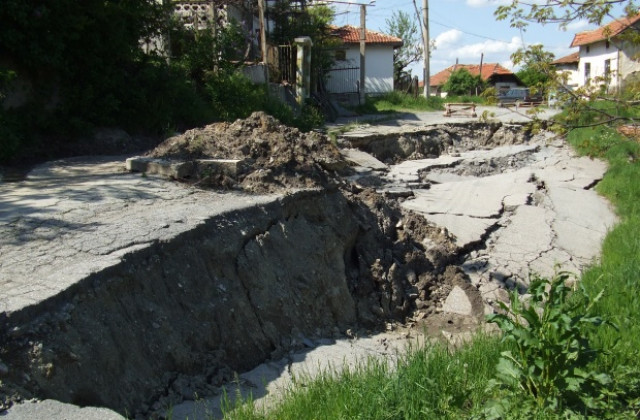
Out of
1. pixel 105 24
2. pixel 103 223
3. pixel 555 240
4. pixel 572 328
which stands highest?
pixel 105 24

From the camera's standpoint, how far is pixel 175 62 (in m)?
11.6

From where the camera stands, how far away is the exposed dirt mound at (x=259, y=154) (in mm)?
6395

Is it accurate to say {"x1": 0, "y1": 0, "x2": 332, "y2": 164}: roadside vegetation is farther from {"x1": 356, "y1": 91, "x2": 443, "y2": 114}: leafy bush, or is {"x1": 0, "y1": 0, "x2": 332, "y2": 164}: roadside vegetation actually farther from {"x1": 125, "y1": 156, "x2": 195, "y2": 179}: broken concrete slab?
{"x1": 356, "y1": 91, "x2": 443, "y2": 114}: leafy bush

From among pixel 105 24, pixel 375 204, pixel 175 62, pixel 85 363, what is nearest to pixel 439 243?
pixel 375 204

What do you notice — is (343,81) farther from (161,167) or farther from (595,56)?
(595,56)

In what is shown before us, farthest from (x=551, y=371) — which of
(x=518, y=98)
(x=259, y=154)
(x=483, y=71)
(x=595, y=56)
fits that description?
(x=483, y=71)

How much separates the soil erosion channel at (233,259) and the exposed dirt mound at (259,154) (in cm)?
2

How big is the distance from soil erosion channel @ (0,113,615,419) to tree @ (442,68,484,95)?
121ft

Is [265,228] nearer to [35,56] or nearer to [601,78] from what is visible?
[601,78]

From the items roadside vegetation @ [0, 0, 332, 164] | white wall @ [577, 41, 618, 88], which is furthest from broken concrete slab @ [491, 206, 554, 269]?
white wall @ [577, 41, 618, 88]

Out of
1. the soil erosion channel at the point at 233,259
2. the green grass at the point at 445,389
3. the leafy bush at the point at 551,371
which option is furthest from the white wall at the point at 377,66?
the leafy bush at the point at 551,371

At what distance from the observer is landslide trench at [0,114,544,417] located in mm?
3324

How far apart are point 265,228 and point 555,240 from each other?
449cm

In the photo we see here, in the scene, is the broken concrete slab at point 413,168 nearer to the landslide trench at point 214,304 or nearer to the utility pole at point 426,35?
the landslide trench at point 214,304
